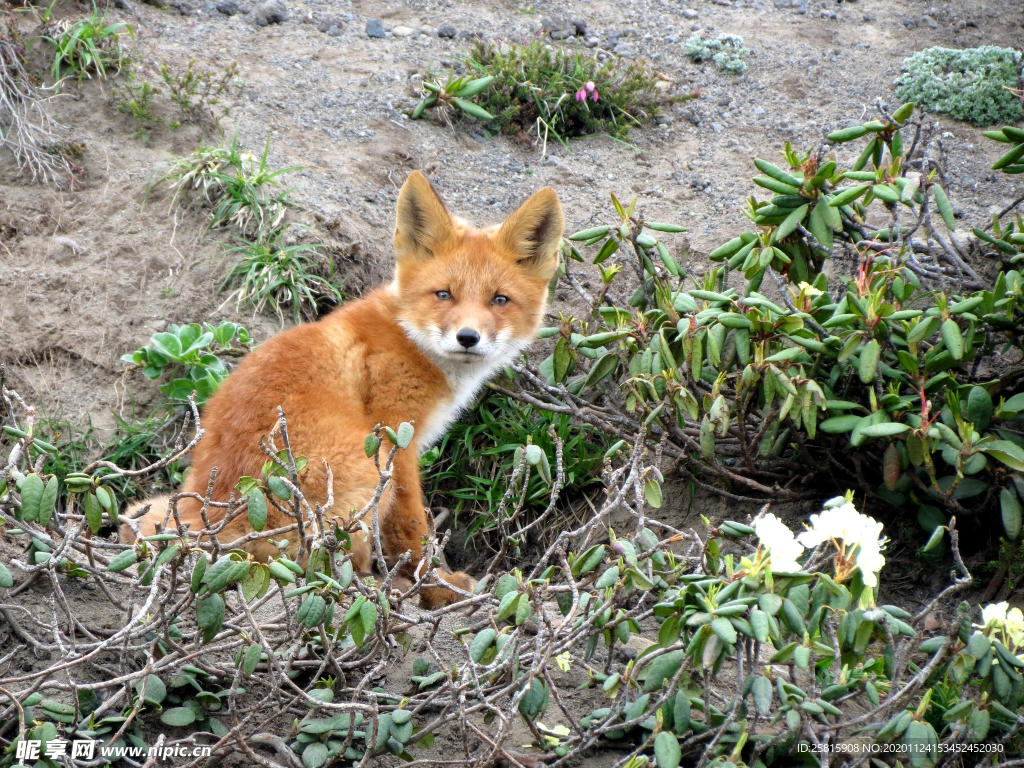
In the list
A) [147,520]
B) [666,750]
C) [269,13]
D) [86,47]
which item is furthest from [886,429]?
[269,13]

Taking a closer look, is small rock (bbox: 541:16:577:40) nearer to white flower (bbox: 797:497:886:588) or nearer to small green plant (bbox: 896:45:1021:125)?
small green plant (bbox: 896:45:1021:125)

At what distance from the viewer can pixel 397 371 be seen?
13.6ft

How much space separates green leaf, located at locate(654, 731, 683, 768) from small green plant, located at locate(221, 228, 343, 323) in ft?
11.9

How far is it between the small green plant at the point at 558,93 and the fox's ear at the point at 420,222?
95.0 inches

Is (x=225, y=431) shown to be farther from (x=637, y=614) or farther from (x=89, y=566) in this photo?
(x=637, y=614)

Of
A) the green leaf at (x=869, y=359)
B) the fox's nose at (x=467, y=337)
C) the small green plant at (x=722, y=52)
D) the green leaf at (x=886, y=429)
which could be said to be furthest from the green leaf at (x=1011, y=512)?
the small green plant at (x=722, y=52)

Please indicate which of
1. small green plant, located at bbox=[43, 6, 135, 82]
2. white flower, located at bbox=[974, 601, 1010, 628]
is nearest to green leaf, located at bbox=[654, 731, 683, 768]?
white flower, located at bbox=[974, 601, 1010, 628]

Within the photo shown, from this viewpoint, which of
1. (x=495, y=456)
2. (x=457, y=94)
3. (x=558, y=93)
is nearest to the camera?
(x=495, y=456)

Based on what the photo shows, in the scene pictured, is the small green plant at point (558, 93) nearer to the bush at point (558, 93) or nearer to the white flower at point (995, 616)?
the bush at point (558, 93)

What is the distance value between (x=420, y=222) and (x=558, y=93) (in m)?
2.77

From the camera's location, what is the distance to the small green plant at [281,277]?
17.3ft

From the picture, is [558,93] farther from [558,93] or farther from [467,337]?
[467,337]

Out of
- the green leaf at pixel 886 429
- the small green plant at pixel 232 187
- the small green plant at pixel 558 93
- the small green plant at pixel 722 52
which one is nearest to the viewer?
the green leaf at pixel 886 429

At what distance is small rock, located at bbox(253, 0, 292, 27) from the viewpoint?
7241 millimetres
